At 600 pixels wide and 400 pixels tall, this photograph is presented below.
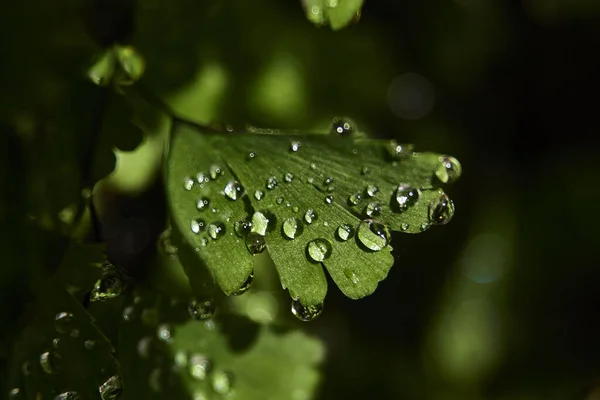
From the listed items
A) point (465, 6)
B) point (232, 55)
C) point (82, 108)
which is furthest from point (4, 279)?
point (465, 6)

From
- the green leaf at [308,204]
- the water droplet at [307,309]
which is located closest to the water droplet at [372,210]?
the green leaf at [308,204]

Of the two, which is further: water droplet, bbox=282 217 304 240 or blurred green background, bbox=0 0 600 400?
blurred green background, bbox=0 0 600 400

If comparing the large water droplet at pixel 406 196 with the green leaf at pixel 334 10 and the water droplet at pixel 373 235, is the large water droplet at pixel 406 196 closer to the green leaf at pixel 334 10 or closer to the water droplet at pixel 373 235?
the water droplet at pixel 373 235

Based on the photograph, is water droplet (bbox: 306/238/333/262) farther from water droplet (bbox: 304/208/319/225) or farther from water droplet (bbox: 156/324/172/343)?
water droplet (bbox: 156/324/172/343)

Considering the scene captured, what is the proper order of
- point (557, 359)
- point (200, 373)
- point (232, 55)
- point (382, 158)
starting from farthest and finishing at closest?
1. point (557, 359)
2. point (232, 55)
3. point (200, 373)
4. point (382, 158)

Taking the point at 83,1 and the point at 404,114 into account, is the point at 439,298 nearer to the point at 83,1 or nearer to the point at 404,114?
the point at 404,114

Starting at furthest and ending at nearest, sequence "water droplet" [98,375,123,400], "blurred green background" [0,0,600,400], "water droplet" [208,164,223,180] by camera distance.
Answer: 1. "blurred green background" [0,0,600,400]
2. "water droplet" [208,164,223,180]
3. "water droplet" [98,375,123,400]

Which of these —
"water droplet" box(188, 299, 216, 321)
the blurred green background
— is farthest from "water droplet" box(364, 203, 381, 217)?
the blurred green background
